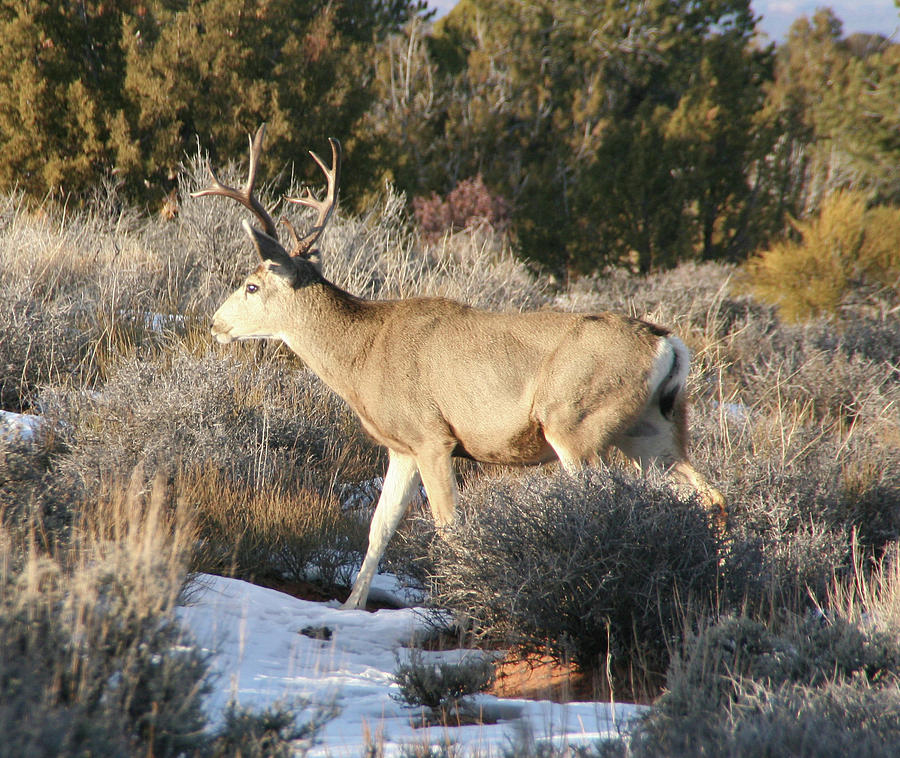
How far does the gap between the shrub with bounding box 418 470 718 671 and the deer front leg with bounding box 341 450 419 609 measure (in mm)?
1039

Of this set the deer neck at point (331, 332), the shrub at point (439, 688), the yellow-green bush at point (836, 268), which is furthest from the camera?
the yellow-green bush at point (836, 268)

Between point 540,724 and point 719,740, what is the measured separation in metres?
0.98

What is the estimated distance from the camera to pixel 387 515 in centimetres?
652

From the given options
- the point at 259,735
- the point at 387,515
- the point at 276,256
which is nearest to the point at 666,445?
the point at 387,515

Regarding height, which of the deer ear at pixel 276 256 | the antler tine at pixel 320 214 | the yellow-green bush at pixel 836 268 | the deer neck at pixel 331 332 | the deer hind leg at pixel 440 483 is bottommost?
the deer hind leg at pixel 440 483

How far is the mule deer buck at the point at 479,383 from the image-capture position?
5984 millimetres

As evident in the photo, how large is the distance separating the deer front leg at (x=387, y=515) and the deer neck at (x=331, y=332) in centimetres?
63

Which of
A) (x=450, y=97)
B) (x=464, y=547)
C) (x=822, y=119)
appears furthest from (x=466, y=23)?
(x=464, y=547)

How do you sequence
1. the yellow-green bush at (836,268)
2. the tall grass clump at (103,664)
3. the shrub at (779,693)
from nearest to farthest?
the tall grass clump at (103,664), the shrub at (779,693), the yellow-green bush at (836,268)

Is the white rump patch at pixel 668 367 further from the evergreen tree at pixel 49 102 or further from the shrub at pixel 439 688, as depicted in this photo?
the evergreen tree at pixel 49 102

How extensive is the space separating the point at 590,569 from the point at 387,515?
5.89ft

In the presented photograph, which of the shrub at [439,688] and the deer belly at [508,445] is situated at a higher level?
the deer belly at [508,445]

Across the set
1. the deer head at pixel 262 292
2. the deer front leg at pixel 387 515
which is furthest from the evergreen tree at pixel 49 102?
the deer front leg at pixel 387 515

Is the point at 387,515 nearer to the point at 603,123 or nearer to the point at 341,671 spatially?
the point at 341,671
